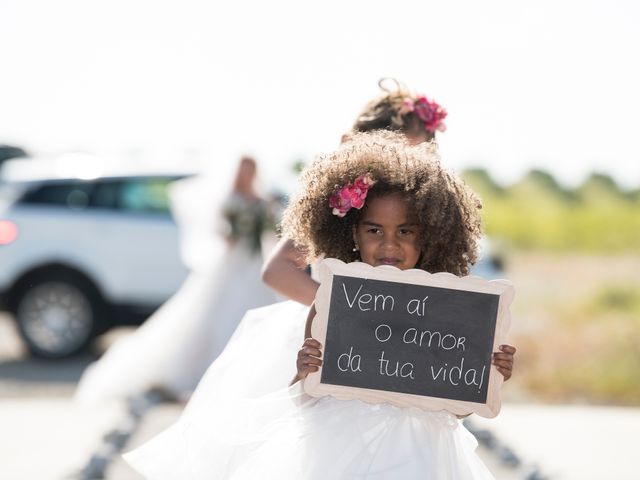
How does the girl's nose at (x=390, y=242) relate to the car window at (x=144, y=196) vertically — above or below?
above

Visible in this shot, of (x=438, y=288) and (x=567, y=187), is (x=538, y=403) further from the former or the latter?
(x=567, y=187)

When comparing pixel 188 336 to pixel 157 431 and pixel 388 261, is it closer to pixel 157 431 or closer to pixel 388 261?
pixel 157 431

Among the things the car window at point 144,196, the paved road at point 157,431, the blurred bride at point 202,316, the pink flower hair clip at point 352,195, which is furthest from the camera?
the car window at point 144,196

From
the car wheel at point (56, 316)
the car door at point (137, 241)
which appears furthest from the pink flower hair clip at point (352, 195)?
the car wheel at point (56, 316)

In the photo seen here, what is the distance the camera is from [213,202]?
8578 mm

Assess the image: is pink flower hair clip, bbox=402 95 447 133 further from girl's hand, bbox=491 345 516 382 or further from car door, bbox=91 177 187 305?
car door, bbox=91 177 187 305

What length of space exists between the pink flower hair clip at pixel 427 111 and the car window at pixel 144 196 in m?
6.23

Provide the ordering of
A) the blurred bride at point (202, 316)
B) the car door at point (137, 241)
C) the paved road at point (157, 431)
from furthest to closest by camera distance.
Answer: the car door at point (137, 241) → the blurred bride at point (202, 316) → the paved road at point (157, 431)

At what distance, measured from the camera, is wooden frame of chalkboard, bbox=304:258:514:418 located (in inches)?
118

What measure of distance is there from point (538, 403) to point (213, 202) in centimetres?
332

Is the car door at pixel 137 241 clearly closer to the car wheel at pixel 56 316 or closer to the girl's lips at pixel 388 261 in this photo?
the car wheel at pixel 56 316

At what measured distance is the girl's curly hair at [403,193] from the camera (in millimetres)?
3158

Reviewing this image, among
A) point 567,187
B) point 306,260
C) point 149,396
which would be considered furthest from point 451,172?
point 567,187

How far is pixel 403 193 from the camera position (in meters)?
3.17
